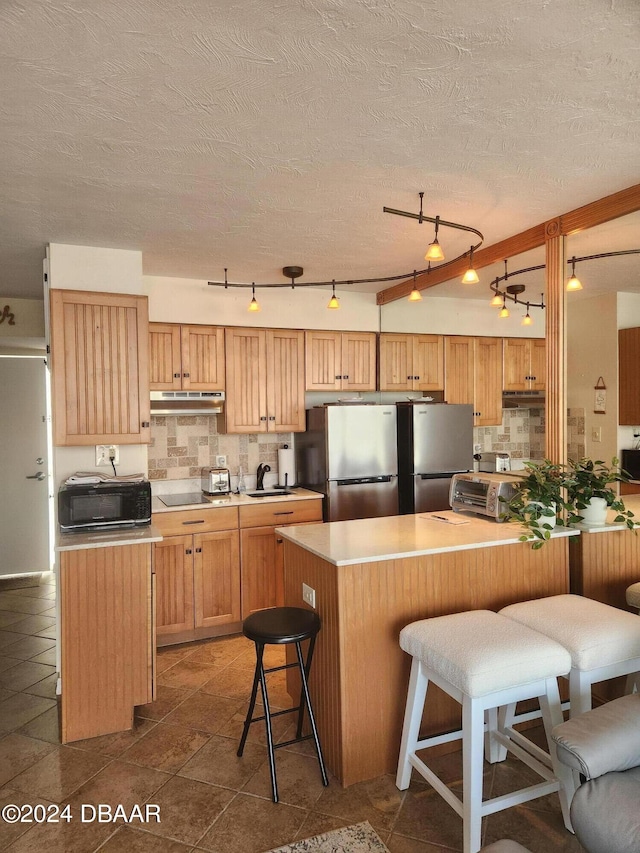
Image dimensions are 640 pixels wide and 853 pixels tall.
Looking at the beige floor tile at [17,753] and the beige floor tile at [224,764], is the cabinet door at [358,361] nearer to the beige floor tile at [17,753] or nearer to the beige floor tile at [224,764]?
the beige floor tile at [224,764]

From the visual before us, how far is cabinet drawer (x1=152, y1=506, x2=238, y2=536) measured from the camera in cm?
380

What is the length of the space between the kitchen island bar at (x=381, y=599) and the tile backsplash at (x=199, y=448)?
1979mm

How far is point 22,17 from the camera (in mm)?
1424

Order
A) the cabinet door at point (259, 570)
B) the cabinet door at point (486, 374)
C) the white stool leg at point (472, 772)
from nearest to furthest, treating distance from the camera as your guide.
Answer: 1. the white stool leg at point (472, 772)
2. the cabinet door at point (259, 570)
3. the cabinet door at point (486, 374)

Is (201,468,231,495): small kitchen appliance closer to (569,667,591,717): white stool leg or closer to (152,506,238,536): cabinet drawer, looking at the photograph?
(152,506,238,536): cabinet drawer

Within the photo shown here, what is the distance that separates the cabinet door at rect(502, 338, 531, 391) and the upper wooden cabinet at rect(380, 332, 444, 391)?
567 mm

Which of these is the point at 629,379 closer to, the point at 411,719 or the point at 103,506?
the point at 411,719

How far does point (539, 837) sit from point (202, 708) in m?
1.69

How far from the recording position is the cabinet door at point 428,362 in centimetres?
492

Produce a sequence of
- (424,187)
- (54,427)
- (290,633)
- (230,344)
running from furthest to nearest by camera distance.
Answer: (230,344) < (54,427) < (424,187) < (290,633)

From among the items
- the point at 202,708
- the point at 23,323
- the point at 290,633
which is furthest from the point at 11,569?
the point at 290,633

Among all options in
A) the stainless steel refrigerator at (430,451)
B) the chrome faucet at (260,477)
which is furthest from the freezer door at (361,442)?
the chrome faucet at (260,477)

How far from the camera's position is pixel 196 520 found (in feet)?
12.8

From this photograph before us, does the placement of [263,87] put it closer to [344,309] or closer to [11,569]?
[344,309]
